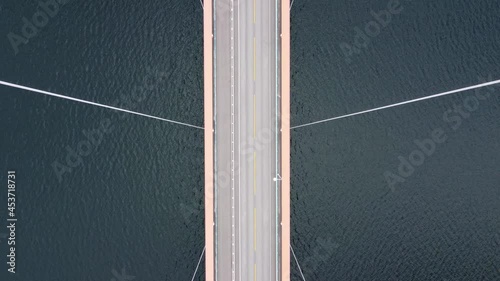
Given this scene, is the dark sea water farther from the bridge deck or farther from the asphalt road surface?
the asphalt road surface

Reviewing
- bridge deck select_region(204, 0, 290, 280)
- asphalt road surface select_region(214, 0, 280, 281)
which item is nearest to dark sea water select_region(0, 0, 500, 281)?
bridge deck select_region(204, 0, 290, 280)

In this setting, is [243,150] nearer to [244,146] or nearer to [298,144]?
[244,146]

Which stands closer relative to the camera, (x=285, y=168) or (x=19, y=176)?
(x=19, y=176)

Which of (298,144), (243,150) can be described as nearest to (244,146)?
(243,150)

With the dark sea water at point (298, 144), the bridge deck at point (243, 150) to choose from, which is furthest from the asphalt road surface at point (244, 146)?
the dark sea water at point (298, 144)

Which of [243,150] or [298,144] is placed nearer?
[243,150]

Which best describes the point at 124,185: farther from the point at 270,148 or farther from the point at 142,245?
the point at 270,148

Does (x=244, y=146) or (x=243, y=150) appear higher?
(x=244, y=146)

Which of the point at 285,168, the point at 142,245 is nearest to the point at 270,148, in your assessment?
the point at 285,168
